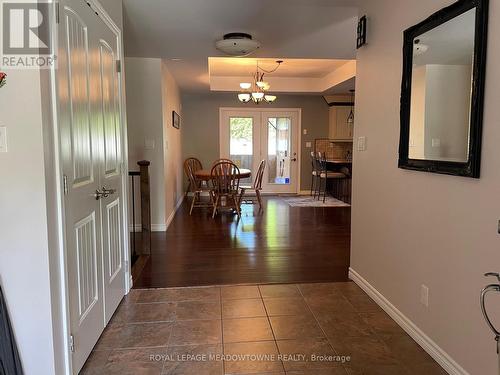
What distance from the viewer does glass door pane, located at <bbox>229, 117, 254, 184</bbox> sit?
27.4ft

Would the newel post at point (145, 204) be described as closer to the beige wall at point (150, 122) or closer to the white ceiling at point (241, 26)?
the beige wall at point (150, 122)

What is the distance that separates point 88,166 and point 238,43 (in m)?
2.16

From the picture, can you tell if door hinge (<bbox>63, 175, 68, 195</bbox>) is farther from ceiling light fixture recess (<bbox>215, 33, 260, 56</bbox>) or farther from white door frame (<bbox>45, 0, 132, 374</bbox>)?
ceiling light fixture recess (<bbox>215, 33, 260, 56</bbox>)

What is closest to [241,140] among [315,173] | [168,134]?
[315,173]

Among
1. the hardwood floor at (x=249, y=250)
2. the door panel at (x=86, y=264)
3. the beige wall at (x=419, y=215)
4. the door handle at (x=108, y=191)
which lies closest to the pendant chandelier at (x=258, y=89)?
the hardwood floor at (x=249, y=250)

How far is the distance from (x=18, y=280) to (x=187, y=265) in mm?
2017

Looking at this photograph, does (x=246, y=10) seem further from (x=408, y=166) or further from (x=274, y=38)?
(x=408, y=166)

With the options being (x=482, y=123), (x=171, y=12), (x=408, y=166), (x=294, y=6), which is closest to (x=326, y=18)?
(x=294, y=6)

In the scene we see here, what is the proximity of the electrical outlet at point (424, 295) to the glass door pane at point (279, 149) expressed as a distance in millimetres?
6518

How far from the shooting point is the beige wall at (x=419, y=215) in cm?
160

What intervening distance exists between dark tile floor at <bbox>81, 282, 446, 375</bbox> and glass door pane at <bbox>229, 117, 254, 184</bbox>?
572 centimetres

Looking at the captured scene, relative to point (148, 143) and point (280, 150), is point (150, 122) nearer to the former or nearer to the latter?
point (148, 143)

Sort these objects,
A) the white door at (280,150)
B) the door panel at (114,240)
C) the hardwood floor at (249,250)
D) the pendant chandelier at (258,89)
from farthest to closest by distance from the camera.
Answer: the white door at (280,150), the pendant chandelier at (258,89), the hardwood floor at (249,250), the door panel at (114,240)

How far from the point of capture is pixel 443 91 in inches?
75.6
